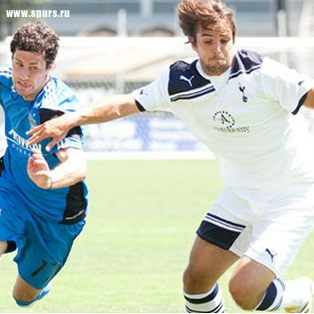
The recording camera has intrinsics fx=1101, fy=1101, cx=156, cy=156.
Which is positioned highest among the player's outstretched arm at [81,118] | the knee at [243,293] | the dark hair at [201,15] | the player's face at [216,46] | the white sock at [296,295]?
the dark hair at [201,15]

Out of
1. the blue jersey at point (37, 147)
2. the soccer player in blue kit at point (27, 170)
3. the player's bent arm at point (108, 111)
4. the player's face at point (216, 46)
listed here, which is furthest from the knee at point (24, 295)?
the player's face at point (216, 46)

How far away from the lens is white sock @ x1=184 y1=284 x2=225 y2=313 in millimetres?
6918

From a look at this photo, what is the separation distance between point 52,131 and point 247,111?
1.18 metres

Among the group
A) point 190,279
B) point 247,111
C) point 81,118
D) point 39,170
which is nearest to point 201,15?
point 247,111

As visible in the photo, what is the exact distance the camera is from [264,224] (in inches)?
264

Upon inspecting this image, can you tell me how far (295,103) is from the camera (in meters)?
6.49

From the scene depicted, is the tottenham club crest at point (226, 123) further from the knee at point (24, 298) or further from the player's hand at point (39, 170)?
the knee at point (24, 298)

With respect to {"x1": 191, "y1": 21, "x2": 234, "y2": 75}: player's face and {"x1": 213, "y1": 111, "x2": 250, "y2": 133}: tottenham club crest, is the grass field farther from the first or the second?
{"x1": 191, "y1": 21, "x2": 234, "y2": 75}: player's face

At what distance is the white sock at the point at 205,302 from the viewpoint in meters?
6.92

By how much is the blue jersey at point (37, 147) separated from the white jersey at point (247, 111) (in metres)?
0.50

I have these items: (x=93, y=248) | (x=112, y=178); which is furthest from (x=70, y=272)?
(x=112, y=178)

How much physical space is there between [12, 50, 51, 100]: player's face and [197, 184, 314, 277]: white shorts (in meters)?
1.38

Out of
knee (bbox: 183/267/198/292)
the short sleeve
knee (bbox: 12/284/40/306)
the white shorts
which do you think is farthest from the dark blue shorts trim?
knee (bbox: 12/284/40/306)

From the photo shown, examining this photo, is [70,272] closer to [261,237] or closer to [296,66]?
[261,237]
